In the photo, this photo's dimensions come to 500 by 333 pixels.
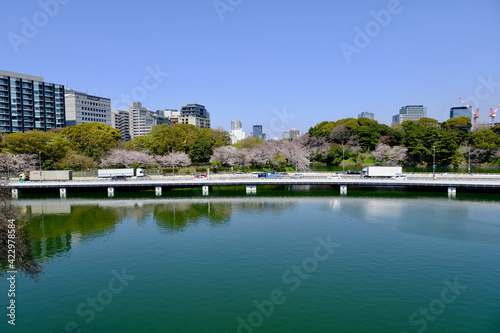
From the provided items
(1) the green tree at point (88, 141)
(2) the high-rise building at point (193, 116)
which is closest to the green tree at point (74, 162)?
(1) the green tree at point (88, 141)

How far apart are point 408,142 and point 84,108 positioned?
126556 millimetres

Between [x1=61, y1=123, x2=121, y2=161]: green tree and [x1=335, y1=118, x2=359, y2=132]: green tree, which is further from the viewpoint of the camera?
[x1=335, y1=118, x2=359, y2=132]: green tree

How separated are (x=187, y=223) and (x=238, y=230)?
683 cm

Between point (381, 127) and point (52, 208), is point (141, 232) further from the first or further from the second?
point (381, 127)

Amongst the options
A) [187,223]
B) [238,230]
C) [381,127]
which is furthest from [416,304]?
[381,127]

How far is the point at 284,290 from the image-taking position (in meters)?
19.2

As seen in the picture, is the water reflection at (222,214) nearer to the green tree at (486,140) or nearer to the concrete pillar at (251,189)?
the concrete pillar at (251,189)

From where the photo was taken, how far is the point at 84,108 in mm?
138500

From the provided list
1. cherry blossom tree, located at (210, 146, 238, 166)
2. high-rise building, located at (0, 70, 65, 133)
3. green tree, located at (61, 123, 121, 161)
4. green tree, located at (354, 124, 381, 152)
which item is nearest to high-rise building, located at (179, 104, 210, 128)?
high-rise building, located at (0, 70, 65, 133)

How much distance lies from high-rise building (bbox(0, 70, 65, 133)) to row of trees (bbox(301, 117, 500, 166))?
9228cm

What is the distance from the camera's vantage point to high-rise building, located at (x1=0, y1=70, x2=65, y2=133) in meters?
101

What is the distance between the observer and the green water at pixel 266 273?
16172mm

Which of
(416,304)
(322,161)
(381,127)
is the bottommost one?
(416,304)

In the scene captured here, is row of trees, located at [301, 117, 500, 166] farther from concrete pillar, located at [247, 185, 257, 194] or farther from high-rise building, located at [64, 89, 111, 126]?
high-rise building, located at [64, 89, 111, 126]
